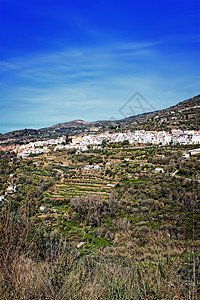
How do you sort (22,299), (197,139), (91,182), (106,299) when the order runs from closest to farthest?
(22,299)
(106,299)
(91,182)
(197,139)

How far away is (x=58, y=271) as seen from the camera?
5.78 ft

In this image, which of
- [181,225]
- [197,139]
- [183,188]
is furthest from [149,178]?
[197,139]

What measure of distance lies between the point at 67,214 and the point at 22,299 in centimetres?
1459

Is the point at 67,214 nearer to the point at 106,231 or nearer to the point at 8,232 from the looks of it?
the point at 106,231

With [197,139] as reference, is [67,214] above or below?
below

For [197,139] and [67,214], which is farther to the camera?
[197,139]

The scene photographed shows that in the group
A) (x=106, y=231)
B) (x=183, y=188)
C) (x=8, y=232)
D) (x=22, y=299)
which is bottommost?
(x=106, y=231)

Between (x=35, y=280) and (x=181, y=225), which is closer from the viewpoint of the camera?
(x=35, y=280)

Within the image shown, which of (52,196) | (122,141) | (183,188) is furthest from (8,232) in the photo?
(122,141)

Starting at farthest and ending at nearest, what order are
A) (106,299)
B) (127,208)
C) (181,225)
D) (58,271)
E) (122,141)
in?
(122,141) < (127,208) < (181,225) < (58,271) < (106,299)

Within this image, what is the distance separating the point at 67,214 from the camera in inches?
602

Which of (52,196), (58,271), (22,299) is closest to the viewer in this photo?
(22,299)

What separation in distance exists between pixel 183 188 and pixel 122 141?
21818 millimetres

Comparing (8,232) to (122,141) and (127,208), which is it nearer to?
(127,208)
